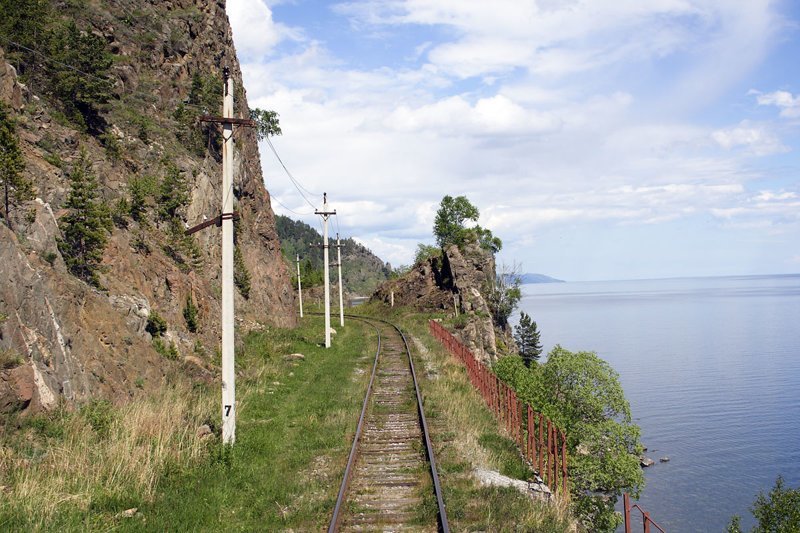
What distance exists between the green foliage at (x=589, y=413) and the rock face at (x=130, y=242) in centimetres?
1698

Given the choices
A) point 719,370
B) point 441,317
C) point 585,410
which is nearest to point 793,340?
point 719,370

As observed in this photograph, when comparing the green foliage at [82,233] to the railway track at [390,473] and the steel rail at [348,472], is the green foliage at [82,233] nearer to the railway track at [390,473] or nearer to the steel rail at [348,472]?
the steel rail at [348,472]

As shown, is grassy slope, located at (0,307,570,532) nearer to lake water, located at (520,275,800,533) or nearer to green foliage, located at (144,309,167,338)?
green foliage, located at (144,309,167,338)

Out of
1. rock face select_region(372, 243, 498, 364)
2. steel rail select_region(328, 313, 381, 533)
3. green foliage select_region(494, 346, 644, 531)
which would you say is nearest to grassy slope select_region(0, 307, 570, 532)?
steel rail select_region(328, 313, 381, 533)

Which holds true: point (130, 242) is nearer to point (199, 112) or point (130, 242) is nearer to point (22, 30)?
point (22, 30)

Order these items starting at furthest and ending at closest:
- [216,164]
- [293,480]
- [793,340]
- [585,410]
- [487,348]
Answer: [793,340] < [487,348] < [216,164] < [585,410] < [293,480]

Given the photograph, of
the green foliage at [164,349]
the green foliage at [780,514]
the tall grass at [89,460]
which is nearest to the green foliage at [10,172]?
the green foliage at [164,349]

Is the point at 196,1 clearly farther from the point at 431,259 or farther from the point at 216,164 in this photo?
the point at 431,259

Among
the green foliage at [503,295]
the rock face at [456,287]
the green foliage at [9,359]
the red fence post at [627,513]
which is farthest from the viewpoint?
the green foliage at [503,295]

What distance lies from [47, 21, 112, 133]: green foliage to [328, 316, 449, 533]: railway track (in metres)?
19.6

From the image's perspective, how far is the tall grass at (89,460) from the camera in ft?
26.5

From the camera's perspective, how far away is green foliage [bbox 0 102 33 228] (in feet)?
45.5

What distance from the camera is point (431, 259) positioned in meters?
71.4

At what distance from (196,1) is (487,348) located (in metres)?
40.0
